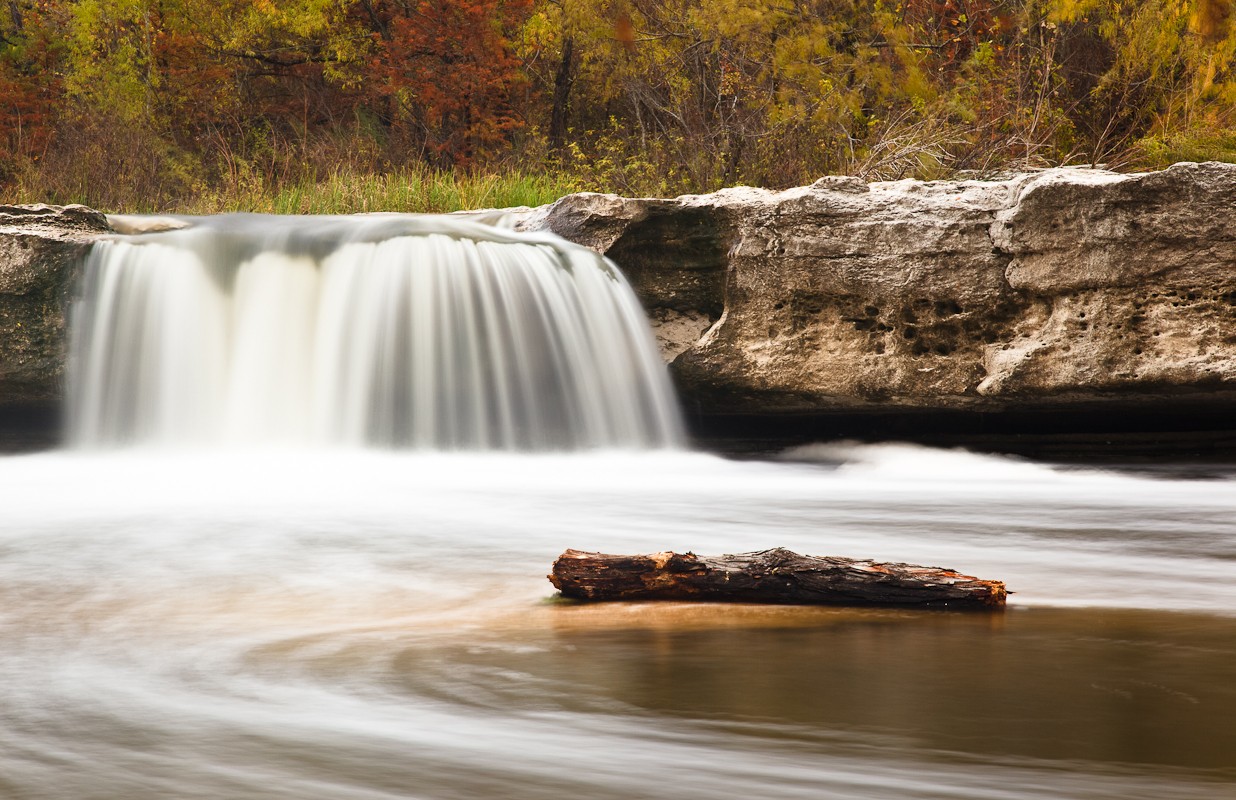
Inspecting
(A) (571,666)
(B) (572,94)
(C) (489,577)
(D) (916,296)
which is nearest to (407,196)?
(D) (916,296)

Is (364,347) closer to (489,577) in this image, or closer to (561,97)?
(489,577)

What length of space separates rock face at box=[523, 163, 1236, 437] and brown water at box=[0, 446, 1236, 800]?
222 cm

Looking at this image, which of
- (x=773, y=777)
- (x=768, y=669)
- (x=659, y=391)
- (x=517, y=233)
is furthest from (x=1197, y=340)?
(x=773, y=777)

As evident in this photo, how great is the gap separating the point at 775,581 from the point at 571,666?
2.73 ft

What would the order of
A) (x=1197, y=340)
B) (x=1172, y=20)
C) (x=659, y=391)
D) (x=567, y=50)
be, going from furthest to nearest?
1. (x=567, y=50)
2. (x=1172, y=20)
3. (x=659, y=391)
4. (x=1197, y=340)

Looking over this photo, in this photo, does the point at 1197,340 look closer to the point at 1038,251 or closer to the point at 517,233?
the point at 1038,251

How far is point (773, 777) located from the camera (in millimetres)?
2033

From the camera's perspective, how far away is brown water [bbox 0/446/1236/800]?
2080mm

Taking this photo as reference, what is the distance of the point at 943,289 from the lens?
8.15 metres

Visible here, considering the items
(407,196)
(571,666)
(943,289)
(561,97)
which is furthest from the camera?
(561,97)

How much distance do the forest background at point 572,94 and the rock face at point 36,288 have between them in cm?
433

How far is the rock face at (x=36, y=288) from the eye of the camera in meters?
8.47

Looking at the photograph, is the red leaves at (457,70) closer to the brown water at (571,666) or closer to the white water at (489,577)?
the white water at (489,577)

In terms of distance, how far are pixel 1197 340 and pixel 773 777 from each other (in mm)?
6562
